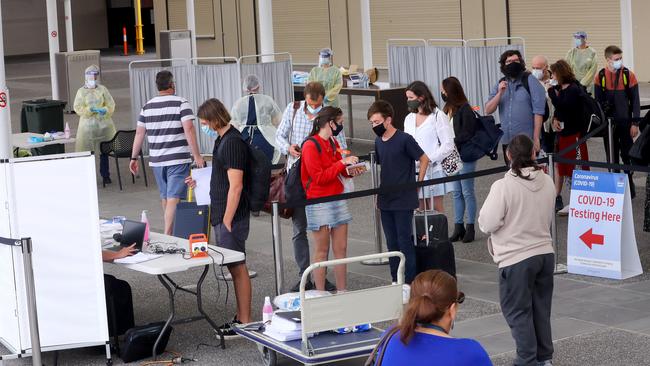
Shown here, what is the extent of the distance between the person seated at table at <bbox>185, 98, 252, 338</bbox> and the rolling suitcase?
1764mm

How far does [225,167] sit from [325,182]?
0.99 meters

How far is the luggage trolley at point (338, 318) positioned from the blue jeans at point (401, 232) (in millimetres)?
1976

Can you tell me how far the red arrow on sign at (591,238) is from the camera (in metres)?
10.2

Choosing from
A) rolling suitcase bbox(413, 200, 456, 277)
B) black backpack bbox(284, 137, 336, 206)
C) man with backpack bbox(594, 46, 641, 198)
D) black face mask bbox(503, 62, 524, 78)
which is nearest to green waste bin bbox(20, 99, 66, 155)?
man with backpack bbox(594, 46, 641, 198)

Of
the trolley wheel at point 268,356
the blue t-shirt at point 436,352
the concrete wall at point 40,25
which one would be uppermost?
the concrete wall at point 40,25

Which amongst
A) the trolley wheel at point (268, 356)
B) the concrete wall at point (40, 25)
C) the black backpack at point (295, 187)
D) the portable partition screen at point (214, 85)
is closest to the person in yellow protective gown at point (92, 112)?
the portable partition screen at point (214, 85)

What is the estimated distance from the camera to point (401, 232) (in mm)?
9500

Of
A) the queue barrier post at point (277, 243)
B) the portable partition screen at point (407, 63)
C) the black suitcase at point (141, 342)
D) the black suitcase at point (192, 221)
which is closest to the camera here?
the black suitcase at point (141, 342)

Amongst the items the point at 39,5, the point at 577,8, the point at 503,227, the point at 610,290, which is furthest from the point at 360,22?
the point at 503,227

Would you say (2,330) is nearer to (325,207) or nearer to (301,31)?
(325,207)

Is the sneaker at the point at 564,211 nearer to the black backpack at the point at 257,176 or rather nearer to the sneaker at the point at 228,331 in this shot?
the black backpack at the point at 257,176

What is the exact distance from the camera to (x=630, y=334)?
833 cm

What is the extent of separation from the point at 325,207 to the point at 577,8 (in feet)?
66.2

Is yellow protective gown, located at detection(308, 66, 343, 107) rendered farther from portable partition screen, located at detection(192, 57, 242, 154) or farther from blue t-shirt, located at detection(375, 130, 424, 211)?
blue t-shirt, located at detection(375, 130, 424, 211)
